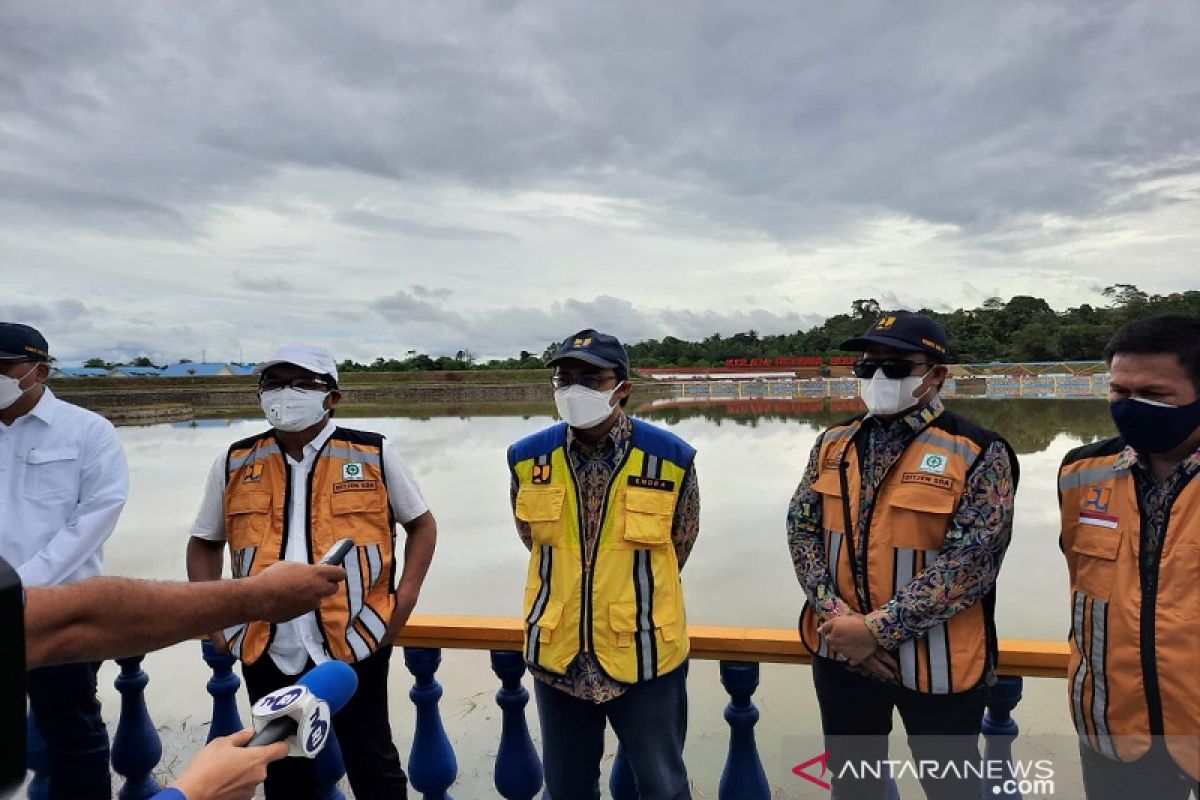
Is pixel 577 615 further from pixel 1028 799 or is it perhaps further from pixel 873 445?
pixel 1028 799

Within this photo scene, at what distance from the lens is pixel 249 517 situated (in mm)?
2354

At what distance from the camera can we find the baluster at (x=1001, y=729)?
86.6 inches

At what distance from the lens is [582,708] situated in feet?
7.07

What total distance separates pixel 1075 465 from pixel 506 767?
83.8 inches

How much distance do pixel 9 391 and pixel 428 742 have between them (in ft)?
6.93

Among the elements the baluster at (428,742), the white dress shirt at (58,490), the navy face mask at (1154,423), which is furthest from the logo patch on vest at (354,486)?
the navy face mask at (1154,423)

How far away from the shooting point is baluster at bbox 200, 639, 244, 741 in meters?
2.68

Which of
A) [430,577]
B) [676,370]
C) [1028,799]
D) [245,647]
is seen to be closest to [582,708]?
[245,647]

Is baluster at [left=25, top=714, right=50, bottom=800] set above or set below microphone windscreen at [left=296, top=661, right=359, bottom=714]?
below

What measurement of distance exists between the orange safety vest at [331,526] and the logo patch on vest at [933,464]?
1.78 meters

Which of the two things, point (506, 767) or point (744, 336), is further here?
point (744, 336)

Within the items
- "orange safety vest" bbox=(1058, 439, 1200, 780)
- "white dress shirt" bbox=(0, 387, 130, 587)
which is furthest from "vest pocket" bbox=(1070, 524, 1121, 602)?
"white dress shirt" bbox=(0, 387, 130, 587)

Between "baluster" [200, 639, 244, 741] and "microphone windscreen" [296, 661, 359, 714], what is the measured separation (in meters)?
1.77

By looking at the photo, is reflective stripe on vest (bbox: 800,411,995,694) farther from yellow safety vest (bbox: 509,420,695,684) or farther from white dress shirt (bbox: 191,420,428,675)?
white dress shirt (bbox: 191,420,428,675)
